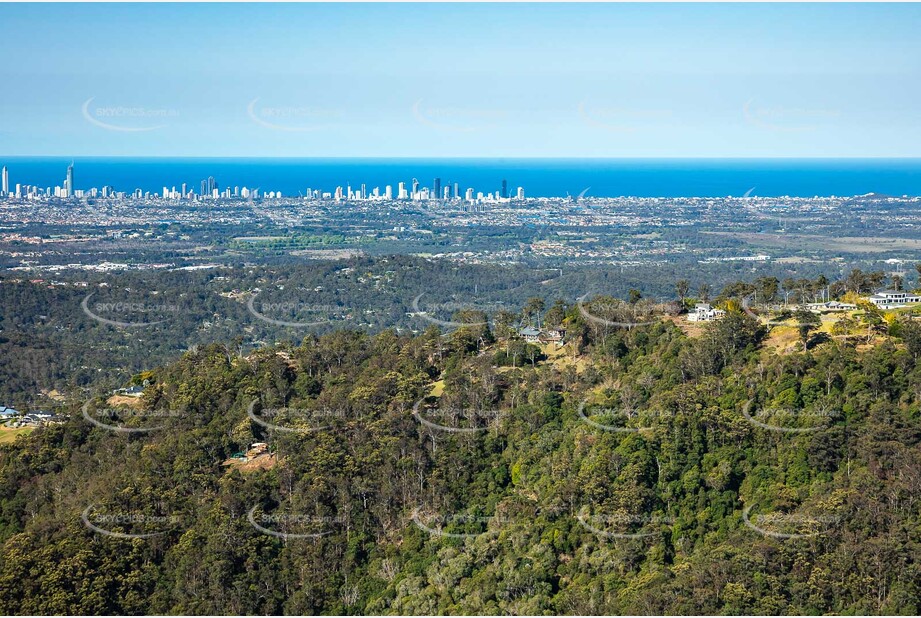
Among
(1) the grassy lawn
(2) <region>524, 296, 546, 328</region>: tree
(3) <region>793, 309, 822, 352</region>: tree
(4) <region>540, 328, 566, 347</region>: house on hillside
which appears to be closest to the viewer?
(3) <region>793, 309, 822, 352</region>: tree

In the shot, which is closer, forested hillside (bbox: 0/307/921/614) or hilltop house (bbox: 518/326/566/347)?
forested hillside (bbox: 0/307/921/614)

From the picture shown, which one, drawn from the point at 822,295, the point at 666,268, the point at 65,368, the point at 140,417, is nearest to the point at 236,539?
the point at 140,417

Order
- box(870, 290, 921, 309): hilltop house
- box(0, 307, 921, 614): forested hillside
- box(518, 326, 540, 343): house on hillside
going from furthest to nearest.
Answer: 1. box(518, 326, 540, 343): house on hillside
2. box(870, 290, 921, 309): hilltop house
3. box(0, 307, 921, 614): forested hillside

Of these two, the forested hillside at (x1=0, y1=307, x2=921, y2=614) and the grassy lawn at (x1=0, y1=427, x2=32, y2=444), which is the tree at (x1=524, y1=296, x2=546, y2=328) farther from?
the grassy lawn at (x1=0, y1=427, x2=32, y2=444)

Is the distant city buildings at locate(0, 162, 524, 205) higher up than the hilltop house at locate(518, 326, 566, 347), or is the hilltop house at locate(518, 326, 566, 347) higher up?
the hilltop house at locate(518, 326, 566, 347)

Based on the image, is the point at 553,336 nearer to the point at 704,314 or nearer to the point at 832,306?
the point at 704,314

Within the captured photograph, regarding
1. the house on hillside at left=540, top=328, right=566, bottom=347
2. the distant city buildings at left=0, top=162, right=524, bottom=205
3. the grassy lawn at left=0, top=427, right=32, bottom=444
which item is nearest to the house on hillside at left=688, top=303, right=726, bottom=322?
the house on hillside at left=540, top=328, right=566, bottom=347
